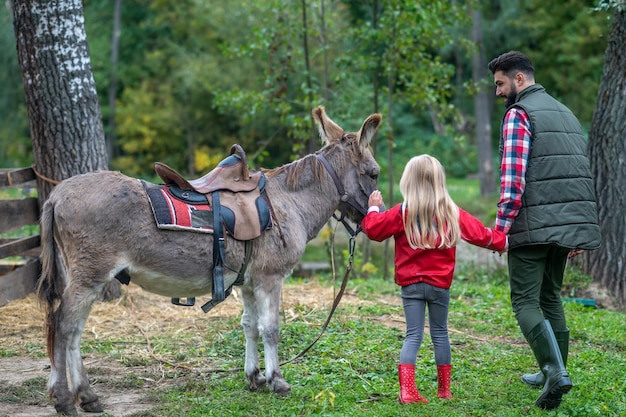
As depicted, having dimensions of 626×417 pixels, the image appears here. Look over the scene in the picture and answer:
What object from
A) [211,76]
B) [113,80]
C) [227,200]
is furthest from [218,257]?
[113,80]

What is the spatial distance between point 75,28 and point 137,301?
3.04 m

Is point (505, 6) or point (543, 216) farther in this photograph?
point (505, 6)

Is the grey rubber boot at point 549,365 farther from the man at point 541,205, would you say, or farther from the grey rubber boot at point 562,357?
the grey rubber boot at point 562,357

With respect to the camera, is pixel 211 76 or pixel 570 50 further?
pixel 211 76

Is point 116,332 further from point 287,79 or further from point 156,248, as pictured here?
point 287,79

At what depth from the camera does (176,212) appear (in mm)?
4699

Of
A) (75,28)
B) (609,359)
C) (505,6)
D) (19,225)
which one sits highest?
(505,6)

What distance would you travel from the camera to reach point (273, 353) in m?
5.03

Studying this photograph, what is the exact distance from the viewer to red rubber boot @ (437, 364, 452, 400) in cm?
484

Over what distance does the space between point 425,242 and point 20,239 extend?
4.76m

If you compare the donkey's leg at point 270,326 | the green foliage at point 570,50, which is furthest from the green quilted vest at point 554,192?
the green foliage at point 570,50

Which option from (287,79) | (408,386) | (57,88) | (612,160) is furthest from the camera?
(287,79)

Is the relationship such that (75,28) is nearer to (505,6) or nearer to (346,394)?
(346,394)

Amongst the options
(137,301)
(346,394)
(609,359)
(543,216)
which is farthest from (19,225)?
(609,359)
